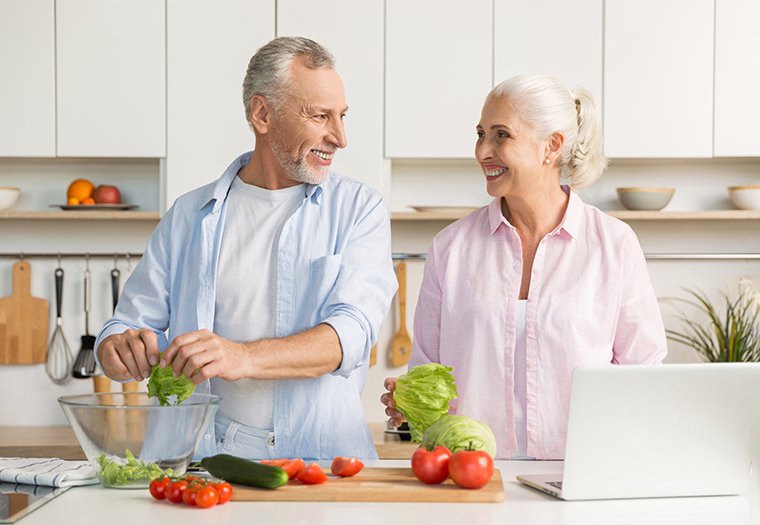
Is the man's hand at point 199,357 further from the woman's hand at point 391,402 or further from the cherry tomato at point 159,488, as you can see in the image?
the woman's hand at point 391,402

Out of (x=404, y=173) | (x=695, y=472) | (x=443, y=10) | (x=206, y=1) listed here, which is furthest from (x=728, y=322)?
(x=206, y=1)

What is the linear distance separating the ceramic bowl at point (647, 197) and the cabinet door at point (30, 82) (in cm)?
230

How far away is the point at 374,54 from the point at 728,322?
1.74m

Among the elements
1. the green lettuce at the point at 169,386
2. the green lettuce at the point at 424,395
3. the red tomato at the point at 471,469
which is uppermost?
the green lettuce at the point at 169,386

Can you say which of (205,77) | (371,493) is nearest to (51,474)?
(371,493)

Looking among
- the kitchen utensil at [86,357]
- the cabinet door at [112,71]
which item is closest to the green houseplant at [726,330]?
the cabinet door at [112,71]

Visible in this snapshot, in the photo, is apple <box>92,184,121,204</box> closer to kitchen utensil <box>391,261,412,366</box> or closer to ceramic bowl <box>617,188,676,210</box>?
kitchen utensil <box>391,261,412,366</box>

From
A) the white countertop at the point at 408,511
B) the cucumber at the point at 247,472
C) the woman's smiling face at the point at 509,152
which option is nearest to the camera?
the white countertop at the point at 408,511

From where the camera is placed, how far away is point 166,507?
111 centimetres

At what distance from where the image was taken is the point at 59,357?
312 centimetres

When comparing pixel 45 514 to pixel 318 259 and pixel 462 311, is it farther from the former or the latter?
pixel 462 311

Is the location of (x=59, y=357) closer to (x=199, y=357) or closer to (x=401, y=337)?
(x=401, y=337)

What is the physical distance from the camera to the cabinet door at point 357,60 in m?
2.91

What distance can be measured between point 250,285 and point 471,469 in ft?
2.34
